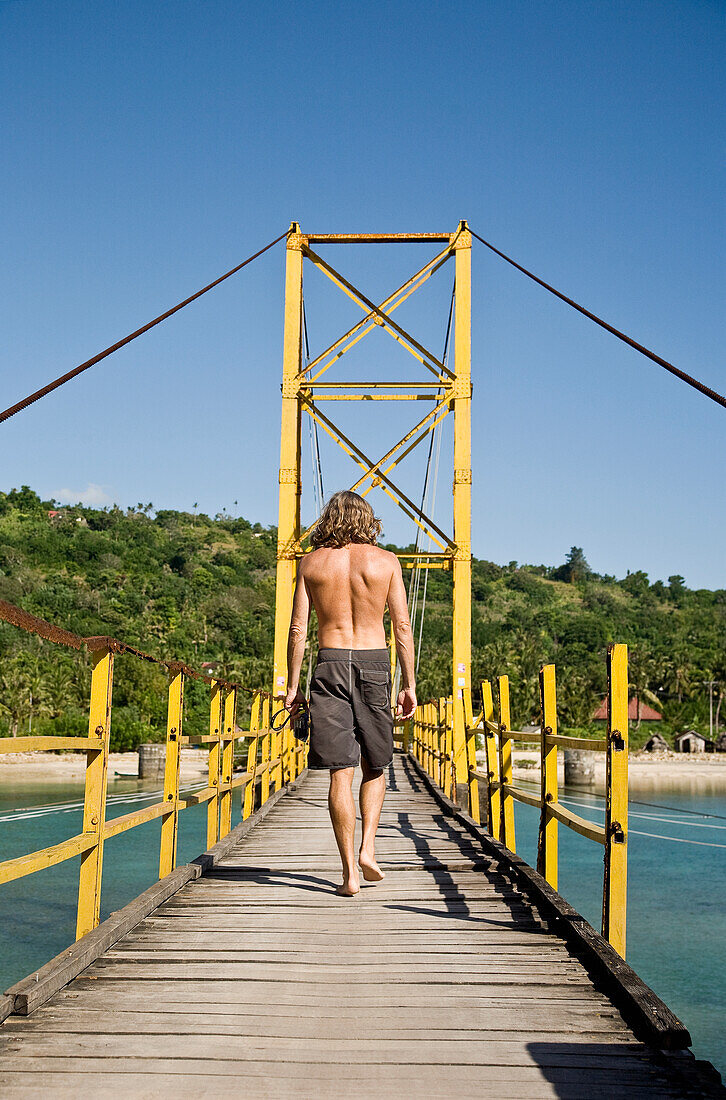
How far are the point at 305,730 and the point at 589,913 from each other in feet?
54.6

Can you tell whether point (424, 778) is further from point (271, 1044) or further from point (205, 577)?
point (205, 577)

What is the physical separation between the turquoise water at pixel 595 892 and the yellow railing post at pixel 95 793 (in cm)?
371

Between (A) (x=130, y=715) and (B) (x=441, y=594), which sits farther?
(B) (x=441, y=594)

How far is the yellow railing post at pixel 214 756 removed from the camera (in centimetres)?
513

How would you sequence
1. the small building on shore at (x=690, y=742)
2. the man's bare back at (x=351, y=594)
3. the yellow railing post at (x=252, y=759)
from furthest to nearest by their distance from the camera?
the small building on shore at (x=690, y=742), the yellow railing post at (x=252, y=759), the man's bare back at (x=351, y=594)

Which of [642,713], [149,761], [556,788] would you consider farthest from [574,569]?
[556,788]

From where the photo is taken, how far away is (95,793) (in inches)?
112

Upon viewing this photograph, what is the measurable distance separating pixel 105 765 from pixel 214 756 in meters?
2.47

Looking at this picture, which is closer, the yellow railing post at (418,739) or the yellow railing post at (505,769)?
the yellow railing post at (505,769)

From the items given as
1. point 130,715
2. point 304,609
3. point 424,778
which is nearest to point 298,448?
point 424,778

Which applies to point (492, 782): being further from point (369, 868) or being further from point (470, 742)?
point (369, 868)

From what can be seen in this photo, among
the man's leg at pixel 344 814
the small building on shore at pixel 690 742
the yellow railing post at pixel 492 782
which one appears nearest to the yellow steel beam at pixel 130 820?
the man's leg at pixel 344 814

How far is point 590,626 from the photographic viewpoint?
81.7 m

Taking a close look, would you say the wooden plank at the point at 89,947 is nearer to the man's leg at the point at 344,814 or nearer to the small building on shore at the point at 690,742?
the man's leg at the point at 344,814
